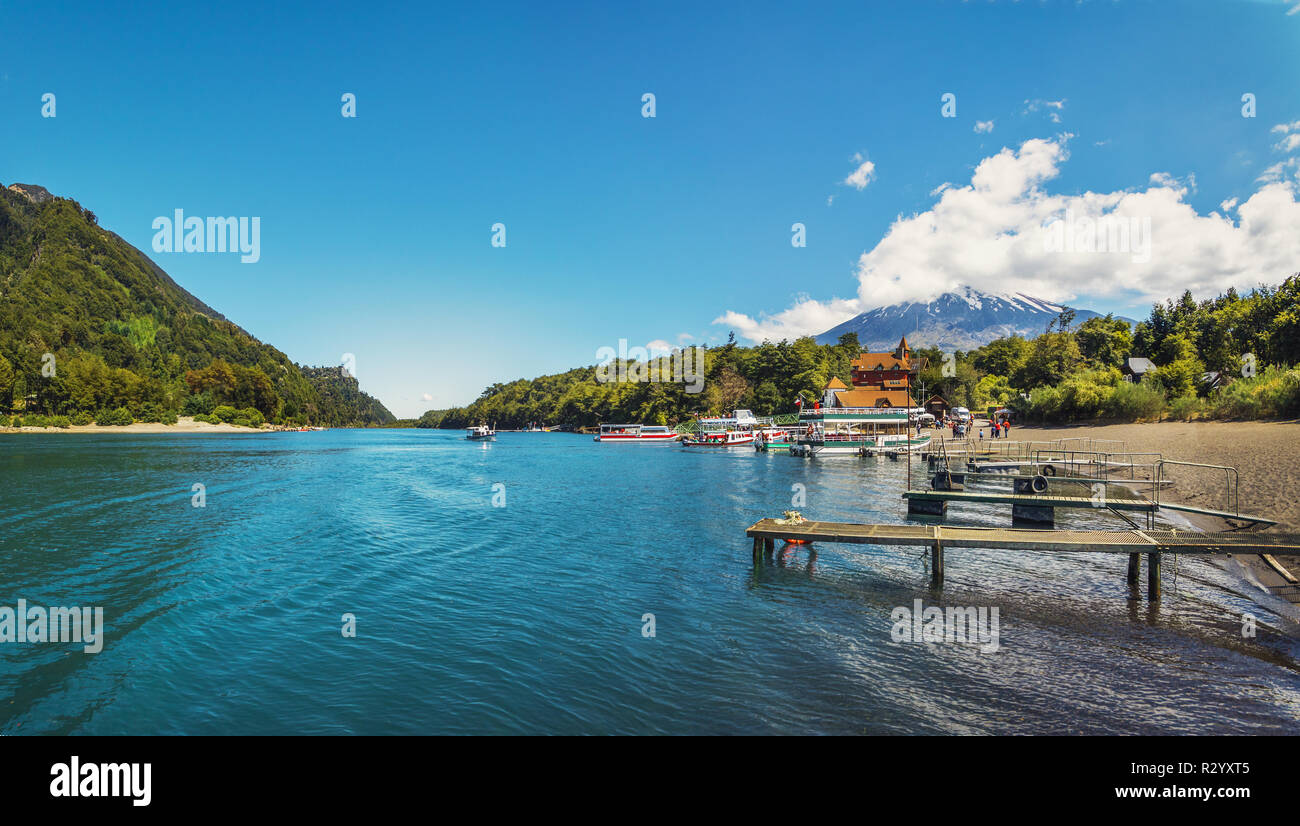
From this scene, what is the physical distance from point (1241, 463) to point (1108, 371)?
45.3m

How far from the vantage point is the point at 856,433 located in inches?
3260

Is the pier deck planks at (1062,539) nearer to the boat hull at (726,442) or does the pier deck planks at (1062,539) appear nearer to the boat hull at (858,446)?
the boat hull at (858,446)

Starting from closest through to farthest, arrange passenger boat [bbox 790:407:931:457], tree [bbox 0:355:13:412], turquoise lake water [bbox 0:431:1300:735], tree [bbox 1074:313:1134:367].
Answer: turquoise lake water [bbox 0:431:1300:735]
passenger boat [bbox 790:407:931:457]
tree [bbox 1074:313:1134:367]
tree [bbox 0:355:13:412]

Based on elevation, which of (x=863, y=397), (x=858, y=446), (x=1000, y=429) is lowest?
(x=858, y=446)

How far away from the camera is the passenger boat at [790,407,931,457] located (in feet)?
246

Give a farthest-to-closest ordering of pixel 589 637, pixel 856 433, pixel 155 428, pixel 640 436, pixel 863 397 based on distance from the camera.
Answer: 1. pixel 155 428
2. pixel 640 436
3. pixel 863 397
4. pixel 856 433
5. pixel 589 637

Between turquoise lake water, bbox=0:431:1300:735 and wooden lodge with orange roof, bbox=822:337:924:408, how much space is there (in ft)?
Result: 229

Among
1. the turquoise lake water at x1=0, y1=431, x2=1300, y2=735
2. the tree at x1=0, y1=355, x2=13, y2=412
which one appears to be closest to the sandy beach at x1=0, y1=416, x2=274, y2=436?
the tree at x1=0, y1=355, x2=13, y2=412

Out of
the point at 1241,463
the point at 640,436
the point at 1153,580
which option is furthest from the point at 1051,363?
the point at 1153,580

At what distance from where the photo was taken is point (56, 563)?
20.0 meters

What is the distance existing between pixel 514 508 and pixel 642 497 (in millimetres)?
9351

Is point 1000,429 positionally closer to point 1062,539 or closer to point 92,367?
point 1062,539

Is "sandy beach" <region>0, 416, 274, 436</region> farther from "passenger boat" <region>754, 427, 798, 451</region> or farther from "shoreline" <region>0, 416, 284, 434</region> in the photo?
"passenger boat" <region>754, 427, 798, 451</region>
